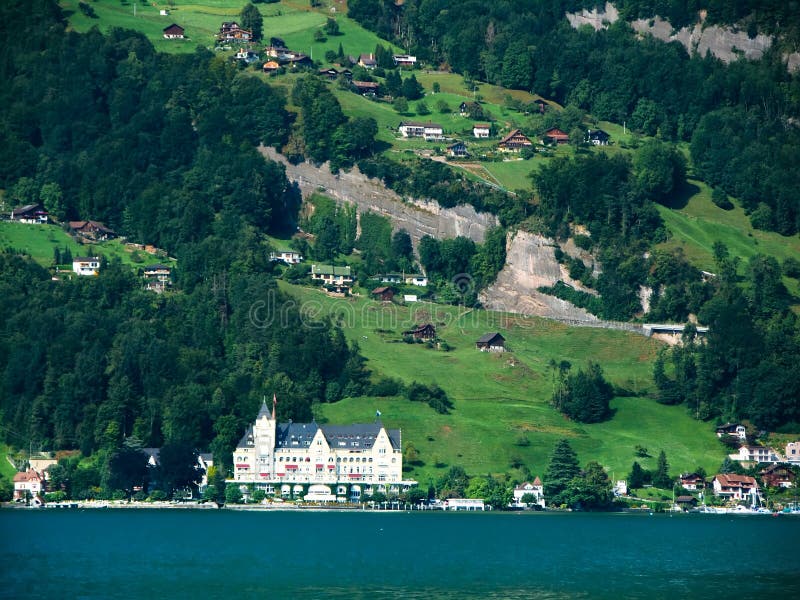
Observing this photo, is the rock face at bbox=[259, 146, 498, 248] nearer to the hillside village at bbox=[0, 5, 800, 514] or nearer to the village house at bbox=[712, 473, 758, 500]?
the hillside village at bbox=[0, 5, 800, 514]

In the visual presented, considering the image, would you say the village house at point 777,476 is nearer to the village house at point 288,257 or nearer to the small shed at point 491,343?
the small shed at point 491,343

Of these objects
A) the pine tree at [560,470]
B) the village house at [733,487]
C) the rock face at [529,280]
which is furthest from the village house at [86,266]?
the village house at [733,487]

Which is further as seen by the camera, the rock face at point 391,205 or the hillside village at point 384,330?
the rock face at point 391,205

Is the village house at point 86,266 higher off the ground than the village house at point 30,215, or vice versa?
the village house at point 30,215

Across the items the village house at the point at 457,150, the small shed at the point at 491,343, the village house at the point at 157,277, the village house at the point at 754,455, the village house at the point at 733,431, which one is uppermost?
the village house at the point at 457,150

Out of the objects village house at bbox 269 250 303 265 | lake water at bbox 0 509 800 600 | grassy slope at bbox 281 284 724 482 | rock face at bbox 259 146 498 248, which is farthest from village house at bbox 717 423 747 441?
village house at bbox 269 250 303 265

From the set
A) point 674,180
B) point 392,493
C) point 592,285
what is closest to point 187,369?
point 392,493

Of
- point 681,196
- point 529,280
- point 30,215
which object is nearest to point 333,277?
point 529,280
